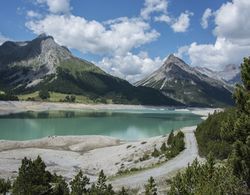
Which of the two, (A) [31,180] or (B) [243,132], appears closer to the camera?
(B) [243,132]

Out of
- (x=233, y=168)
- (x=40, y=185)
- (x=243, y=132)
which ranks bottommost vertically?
(x=40, y=185)

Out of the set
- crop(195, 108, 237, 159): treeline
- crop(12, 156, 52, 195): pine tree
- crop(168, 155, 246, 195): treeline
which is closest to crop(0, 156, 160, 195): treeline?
crop(12, 156, 52, 195): pine tree

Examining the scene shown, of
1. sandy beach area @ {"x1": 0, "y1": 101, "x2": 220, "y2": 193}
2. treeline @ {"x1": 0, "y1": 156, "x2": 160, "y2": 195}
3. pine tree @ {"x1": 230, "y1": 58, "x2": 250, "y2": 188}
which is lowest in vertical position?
sandy beach area @ {"x1": 0, "y1": 101, "x2": 220, "y2": 193}

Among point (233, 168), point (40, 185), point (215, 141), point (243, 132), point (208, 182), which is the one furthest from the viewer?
point (215, 141)

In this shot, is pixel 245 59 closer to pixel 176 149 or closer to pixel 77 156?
pixel 176 149

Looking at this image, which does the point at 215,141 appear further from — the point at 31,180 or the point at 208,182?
the point at 208,182

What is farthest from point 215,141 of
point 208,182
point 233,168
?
point 208,182

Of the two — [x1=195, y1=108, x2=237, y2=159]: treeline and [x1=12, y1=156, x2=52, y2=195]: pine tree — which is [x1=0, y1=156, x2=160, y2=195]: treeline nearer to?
[x1=12, y1=156, x2=52, y2=195]: pine tree

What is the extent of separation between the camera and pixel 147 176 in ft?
145

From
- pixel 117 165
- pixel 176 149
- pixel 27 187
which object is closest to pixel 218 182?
pixel 27 187

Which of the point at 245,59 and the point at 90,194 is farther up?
the point at 245,59

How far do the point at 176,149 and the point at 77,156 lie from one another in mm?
25735

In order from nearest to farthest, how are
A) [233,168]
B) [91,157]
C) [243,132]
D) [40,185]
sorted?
[233,168]
[243,132]
[40,185]
[91,157]

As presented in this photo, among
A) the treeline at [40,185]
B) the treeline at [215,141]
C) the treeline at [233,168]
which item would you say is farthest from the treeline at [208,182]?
the treeline at [215,141]
